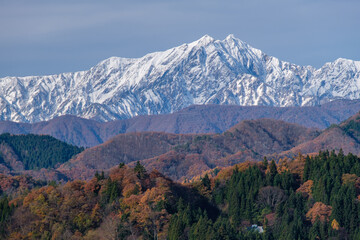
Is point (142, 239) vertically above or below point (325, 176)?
below

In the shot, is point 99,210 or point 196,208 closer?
point 99,210

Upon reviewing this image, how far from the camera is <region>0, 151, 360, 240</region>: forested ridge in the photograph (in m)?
151

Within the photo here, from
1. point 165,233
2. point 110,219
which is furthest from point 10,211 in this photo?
point 165,233

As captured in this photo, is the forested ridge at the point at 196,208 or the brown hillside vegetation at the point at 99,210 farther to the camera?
the brown hillside vegetation at the point at 99,210

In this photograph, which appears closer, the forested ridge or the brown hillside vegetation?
the forested ridge

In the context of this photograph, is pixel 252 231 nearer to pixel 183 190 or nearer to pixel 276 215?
pixel 276 215

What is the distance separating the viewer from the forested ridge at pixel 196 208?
151 m

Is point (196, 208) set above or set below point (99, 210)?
above

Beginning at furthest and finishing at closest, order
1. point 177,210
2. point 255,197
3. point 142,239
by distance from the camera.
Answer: point 255,197 < point 177,210 < point 142,239

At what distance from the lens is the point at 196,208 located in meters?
169

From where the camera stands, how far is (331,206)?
164875 mm

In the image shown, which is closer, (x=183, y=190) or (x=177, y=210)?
(x=177, y=210)

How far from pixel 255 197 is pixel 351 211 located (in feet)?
81.6

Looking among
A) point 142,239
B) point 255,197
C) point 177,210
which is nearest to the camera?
point 142,239
